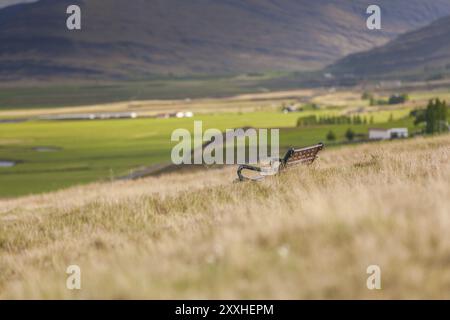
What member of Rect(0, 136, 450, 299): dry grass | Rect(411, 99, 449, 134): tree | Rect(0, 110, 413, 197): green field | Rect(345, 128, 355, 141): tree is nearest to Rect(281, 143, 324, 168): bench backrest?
Rect(0, 136, 450, 299): dry grass

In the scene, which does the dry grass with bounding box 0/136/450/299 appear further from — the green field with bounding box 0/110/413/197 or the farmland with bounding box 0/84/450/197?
the green field with bounding box 0/110/413/197

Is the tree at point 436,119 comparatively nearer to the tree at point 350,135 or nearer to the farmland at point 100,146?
the farmland at point 100,146

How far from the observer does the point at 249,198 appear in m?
15.4

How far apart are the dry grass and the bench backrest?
3.08 meters

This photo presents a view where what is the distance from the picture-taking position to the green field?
10819cm

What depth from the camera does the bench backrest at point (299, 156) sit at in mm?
18203

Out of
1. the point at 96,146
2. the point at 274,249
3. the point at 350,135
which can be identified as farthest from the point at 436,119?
the point at 274,249

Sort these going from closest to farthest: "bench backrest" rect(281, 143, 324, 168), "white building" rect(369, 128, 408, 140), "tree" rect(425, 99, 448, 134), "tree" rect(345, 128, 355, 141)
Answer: "bench backrest" rect(281, 143, 324, 168)
"tree" rect(425, 99, 448, 134)
"white building" rect(369, 128, 408, 140)
"tree" rect(345, 128, 355, 141)

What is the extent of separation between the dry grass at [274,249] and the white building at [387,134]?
94.3m

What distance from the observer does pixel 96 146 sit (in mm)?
154250

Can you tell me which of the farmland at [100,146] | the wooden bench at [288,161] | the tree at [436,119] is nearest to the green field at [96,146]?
the farmland at [100,146]

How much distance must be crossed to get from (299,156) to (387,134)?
93077 millimetres
